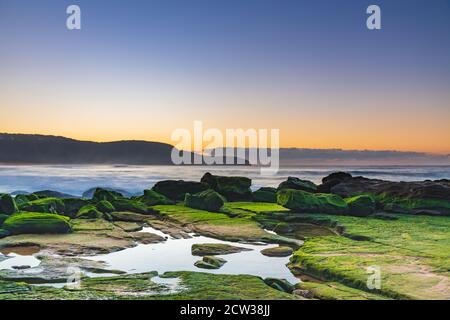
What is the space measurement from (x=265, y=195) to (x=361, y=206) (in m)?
4.35

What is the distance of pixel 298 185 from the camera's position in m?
19.6

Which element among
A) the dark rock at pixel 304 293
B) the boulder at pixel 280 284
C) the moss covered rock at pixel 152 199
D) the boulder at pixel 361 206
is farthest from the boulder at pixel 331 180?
the dark rock at pixel 304 293

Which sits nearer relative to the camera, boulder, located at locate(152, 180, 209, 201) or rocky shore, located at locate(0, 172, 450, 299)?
rocky shore, located at locate(0, 172, 450, 299)

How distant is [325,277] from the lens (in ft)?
27.4

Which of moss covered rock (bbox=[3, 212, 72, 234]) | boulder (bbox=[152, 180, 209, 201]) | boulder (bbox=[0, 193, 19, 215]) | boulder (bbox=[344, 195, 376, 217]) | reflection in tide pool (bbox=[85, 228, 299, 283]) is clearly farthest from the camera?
boulder (bbox=[152, 180, 209, 201])

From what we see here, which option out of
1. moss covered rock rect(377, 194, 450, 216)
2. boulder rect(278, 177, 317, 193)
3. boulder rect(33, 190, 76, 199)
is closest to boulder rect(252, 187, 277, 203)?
boulder rect(278, 177, 317, 193)

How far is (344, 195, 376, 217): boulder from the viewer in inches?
622

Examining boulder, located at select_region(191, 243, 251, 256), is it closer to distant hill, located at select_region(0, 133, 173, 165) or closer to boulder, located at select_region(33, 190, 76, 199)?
distant hill, located at select_region(0, 133, 173, 165)

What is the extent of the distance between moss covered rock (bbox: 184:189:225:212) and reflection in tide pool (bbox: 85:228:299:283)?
197 inches

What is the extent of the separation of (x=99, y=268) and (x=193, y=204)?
8043 mm

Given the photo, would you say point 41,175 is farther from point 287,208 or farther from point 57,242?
point 287,208

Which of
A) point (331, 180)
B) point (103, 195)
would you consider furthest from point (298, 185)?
point (103, 195)

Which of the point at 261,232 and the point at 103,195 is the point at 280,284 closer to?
the point at 261,232

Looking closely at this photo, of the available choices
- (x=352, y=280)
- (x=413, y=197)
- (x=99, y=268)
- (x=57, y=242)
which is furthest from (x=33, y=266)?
(x=413, y=197)
